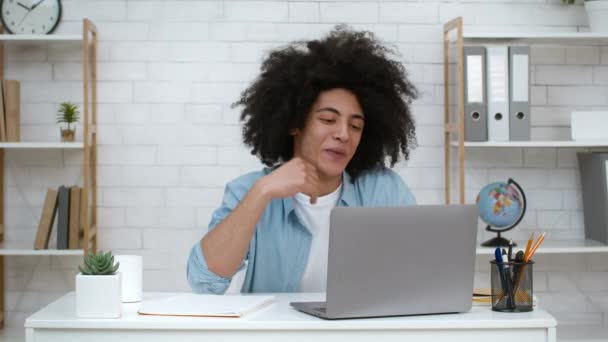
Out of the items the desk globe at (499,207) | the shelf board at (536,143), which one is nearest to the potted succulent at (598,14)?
the shelf board at (536,143)

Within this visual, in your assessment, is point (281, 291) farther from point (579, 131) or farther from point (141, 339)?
point (579, 131)

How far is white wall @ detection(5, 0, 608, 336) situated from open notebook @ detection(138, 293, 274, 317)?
6.18ft

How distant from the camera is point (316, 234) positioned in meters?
2.40

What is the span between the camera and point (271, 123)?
2510 mm

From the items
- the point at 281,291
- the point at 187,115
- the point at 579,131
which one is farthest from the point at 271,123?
the point at 579,131

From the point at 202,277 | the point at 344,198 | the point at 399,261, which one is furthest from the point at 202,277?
the point at 399,261

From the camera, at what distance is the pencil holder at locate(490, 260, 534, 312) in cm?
183

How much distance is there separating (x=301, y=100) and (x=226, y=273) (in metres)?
0.58

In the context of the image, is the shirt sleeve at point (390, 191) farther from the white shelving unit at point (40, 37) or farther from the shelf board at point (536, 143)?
the white shelving unit at point (40, 37)

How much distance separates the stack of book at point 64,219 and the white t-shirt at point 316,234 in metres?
1.45

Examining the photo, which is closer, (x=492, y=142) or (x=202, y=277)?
(x=202, y=277)

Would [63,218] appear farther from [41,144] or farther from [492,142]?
[492,142]

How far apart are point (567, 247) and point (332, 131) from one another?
1637 mm

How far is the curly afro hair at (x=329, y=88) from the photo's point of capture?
2.45m
